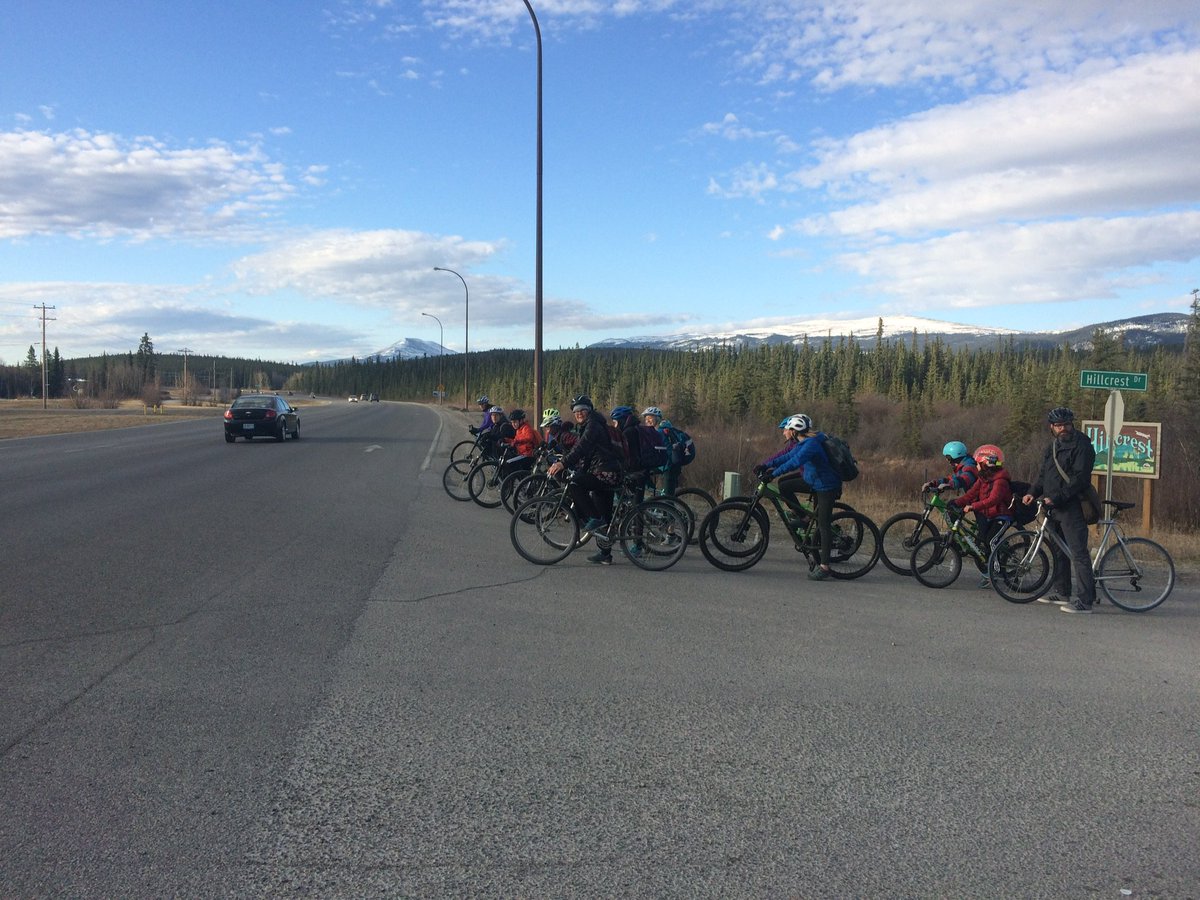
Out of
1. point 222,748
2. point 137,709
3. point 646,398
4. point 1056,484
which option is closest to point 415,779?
point 222,748

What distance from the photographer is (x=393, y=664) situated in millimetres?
6129

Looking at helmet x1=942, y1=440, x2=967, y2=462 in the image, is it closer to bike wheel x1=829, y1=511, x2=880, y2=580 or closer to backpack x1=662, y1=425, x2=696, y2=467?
bike wheel x1=829, y1=511, x2=880, y2=580

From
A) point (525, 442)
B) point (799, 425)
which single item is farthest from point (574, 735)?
point (525, 442)

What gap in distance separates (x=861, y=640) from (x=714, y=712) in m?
2.29

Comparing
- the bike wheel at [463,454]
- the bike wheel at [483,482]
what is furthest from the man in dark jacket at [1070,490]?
the bike wheel at [463,454]

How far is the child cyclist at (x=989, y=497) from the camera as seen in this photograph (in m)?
9.13

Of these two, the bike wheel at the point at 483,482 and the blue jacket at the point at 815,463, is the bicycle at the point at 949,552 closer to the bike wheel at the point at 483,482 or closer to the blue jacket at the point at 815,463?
the blue jacket at the point at 815,463

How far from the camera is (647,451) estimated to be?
1145cm

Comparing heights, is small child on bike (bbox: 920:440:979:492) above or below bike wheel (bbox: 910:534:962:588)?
above

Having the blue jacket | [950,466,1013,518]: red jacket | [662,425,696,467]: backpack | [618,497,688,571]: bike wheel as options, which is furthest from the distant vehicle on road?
[950,466,1013,518]: red jacket

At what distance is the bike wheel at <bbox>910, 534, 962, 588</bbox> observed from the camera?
30.9ft

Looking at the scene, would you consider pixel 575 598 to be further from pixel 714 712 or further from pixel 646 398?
pixel 646 398

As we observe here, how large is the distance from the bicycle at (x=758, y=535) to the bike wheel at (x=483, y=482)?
623cm

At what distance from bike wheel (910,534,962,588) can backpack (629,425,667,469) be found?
10.9 ft
